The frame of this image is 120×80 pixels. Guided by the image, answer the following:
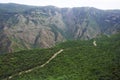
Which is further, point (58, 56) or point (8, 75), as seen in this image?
point (58, 56)

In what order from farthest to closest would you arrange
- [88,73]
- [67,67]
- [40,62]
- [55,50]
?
1. [55,50]
2. [40,62]
3. [67,67]
4. [88,73]

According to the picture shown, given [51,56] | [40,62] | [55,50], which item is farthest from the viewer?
[55,50]

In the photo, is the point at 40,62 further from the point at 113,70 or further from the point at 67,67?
the point at 113,70

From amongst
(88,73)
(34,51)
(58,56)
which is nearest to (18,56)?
(34,51)

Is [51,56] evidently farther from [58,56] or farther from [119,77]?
[119,77]

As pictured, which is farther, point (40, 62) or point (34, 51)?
point (34, 51)

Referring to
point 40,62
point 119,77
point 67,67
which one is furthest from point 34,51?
point 119,77
